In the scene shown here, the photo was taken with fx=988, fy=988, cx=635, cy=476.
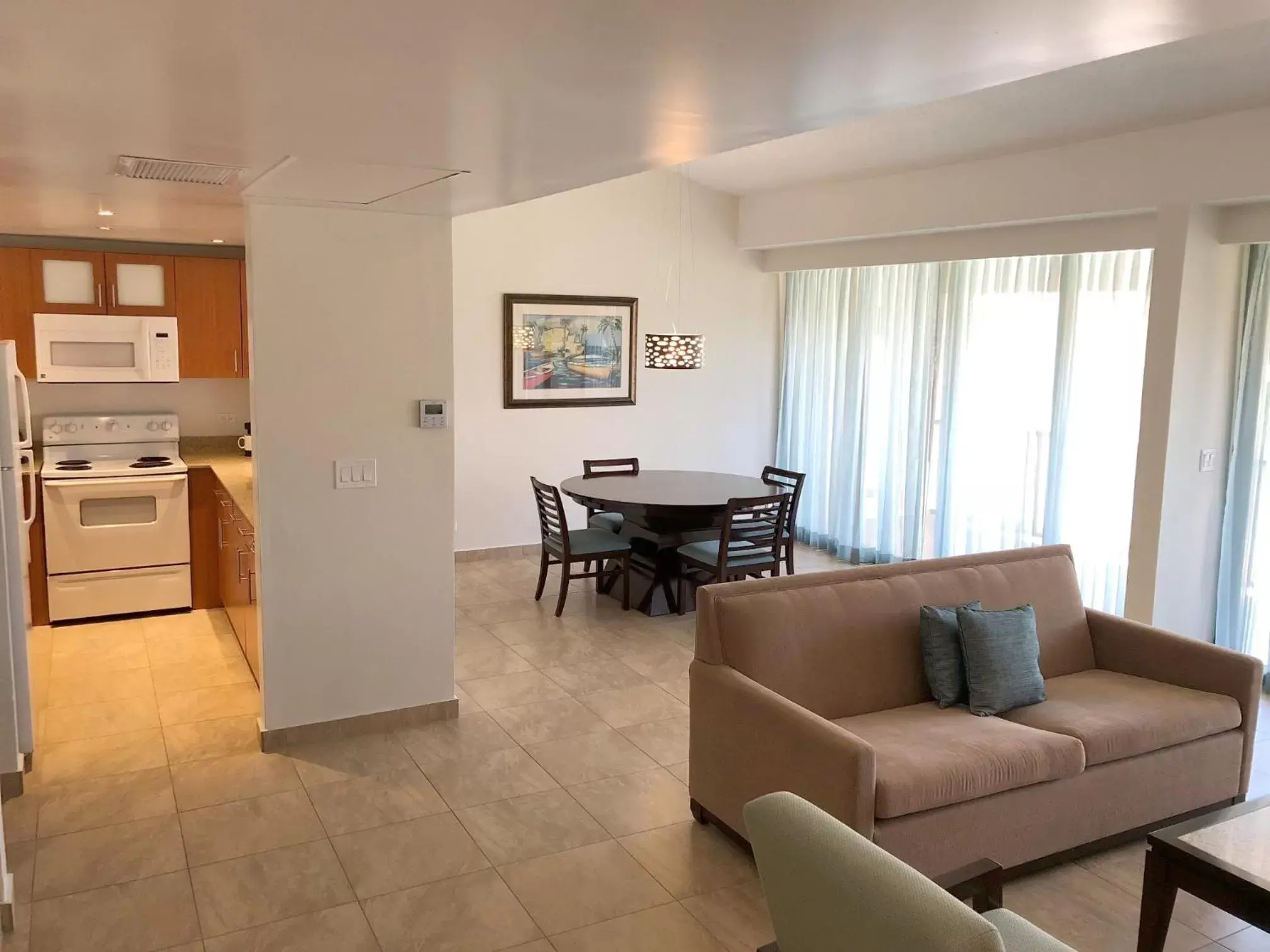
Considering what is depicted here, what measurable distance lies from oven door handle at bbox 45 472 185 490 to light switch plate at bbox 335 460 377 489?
2.23m

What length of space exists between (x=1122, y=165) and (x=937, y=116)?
38.8 inches

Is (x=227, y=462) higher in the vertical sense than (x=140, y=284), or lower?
lower

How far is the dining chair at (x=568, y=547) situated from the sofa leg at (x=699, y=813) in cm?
268

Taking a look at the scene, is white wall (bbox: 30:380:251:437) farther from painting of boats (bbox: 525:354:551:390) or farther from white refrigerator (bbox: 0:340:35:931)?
white refrigerator (bbox: 0:340:35:931)

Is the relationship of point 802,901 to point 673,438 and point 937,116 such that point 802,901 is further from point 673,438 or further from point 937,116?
point 673,438

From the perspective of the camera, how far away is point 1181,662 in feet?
12.4

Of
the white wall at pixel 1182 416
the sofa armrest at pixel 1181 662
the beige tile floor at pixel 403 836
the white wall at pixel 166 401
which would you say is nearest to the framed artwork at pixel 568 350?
the white wall at pixel 166 401

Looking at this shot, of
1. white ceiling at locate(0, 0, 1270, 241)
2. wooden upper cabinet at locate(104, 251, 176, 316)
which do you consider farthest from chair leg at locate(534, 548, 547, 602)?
white ceiling at locate(0, 0, 1270, 241)

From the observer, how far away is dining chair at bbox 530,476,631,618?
246 inches

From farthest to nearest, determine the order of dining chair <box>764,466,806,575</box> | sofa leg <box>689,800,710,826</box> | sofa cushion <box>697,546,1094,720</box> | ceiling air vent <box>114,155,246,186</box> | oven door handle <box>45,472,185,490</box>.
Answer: dining chair <box>764,466,806,575</box>
oven door handle <box>45,472,185,490</box>
sofa leg <box>689,800,710,826</box>
sofa cushion <box>697,546,1094,720</box>
ceiling air vent <box>114,155,246,186</box>

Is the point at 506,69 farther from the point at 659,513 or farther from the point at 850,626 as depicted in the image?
the point at 659,513

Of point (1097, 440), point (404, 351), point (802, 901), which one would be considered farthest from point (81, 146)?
point (1097, 440)

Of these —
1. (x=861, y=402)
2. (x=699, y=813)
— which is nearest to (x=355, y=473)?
(x=699, y=813)

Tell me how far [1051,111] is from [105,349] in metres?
5.53
